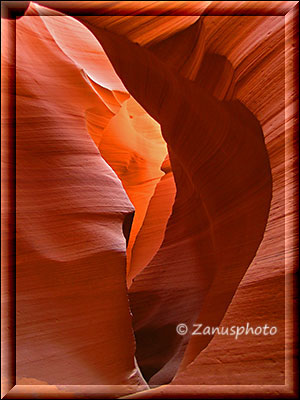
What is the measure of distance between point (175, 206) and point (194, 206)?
0.36 m

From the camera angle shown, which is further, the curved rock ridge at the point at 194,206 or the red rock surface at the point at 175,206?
the curved rock ridge at the point at 194,206

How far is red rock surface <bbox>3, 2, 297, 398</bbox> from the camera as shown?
931 millimetres

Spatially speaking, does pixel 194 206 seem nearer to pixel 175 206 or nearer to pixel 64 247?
pixel 175 206

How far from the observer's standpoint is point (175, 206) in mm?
2660

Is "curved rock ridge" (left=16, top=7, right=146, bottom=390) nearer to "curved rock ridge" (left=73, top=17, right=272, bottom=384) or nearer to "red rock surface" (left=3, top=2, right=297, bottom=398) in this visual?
"red rock surface" (left=3, top=2, right=297, bottom=398)

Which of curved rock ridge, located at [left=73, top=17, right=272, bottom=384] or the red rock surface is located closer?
the red rock surface

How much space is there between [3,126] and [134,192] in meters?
2.09

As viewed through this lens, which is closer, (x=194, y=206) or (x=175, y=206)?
(x=194, y=206)

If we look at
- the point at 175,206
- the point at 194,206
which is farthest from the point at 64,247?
the point at 175,206

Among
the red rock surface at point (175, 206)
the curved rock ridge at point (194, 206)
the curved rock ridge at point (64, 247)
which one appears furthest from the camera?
the curved rock ridge at point (64, 247)

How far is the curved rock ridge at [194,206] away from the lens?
1265 millimetres

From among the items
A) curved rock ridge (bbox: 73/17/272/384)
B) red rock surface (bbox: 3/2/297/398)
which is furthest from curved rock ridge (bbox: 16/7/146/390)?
curved rock ridge (bbox: 73/17/272/384)

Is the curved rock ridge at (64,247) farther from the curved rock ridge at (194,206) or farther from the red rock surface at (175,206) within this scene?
the curved rock ridge at (194,206)

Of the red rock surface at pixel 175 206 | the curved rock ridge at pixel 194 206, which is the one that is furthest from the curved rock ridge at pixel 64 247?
the curved rock ridge at pixel 194 206
